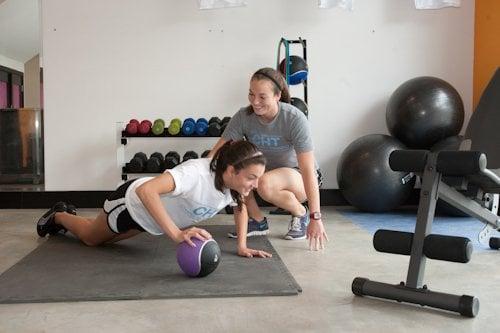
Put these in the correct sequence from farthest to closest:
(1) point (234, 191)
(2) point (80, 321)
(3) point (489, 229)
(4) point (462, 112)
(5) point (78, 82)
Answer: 1. (5) point (78, 82)
2. (4) point (462, 112)
3. (3) point (489, 229)
4. (1) point (234, 191)
5. (2) point (80, 321)

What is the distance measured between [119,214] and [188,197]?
14.8 inches

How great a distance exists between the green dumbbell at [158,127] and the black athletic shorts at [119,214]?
1.89 metres

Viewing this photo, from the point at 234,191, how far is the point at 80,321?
843mm

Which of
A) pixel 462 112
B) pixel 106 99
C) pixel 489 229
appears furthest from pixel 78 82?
pixel 489 229

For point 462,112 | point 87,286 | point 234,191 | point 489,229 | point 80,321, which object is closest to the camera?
point 80,321

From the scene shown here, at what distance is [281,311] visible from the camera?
5.60 feet

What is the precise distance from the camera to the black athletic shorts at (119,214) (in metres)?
2.36

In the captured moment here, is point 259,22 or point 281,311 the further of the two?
point 259,22

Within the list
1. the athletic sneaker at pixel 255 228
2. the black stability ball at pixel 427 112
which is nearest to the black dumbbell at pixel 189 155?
the athletic sneaker at pixel 255 228

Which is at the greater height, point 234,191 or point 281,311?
point 234,191

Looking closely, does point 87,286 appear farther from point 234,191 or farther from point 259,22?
point 259,22

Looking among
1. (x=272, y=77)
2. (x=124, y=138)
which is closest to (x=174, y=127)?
(x=124, y=138)

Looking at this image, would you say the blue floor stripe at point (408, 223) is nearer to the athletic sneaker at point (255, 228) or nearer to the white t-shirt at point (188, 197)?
the athletic sneaker at point (255, 228)

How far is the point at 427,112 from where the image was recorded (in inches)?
155
